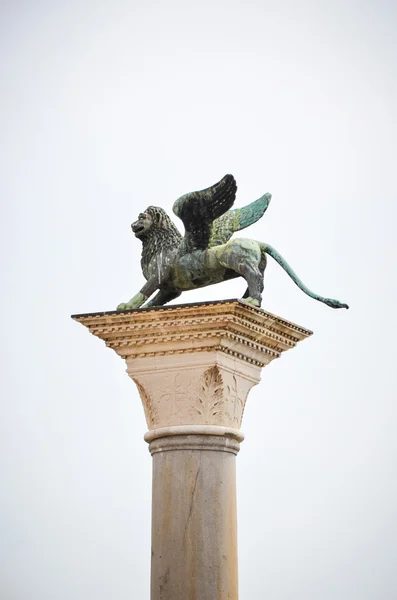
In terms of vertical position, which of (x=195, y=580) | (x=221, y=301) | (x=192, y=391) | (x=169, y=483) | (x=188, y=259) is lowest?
(x=195, y=580)

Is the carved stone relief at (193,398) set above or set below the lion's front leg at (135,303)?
below

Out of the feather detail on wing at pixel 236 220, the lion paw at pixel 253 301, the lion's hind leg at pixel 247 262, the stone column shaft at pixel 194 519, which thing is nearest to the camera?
the stone column shaft at pixel 194 519

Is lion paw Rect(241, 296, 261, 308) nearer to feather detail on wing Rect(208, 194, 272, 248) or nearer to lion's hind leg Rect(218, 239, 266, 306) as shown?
lion's hind leg Rect(218, 239, 266, 306)

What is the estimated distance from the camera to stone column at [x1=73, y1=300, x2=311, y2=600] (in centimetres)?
980

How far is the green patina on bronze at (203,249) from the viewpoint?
10695 mm

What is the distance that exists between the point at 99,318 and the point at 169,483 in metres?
1.62

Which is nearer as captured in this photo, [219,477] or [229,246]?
[219,477]

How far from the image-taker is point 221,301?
32.6ft

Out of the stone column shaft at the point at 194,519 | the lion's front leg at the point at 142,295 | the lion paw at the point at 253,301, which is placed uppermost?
the lion's front leg at the point at 142,295

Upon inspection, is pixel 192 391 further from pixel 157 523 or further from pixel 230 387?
pixel 157 523

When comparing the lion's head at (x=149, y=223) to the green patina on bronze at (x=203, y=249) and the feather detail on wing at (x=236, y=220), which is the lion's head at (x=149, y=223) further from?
the feather detail on wing at (x=236, y=220)

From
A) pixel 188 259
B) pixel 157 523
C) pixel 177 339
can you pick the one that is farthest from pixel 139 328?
pixel 157 523

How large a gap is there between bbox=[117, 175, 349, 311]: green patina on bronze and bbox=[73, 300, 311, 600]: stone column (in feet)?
1.49

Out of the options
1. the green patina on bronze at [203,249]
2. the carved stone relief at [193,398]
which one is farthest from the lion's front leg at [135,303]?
the carved stone relief at [193,398]
